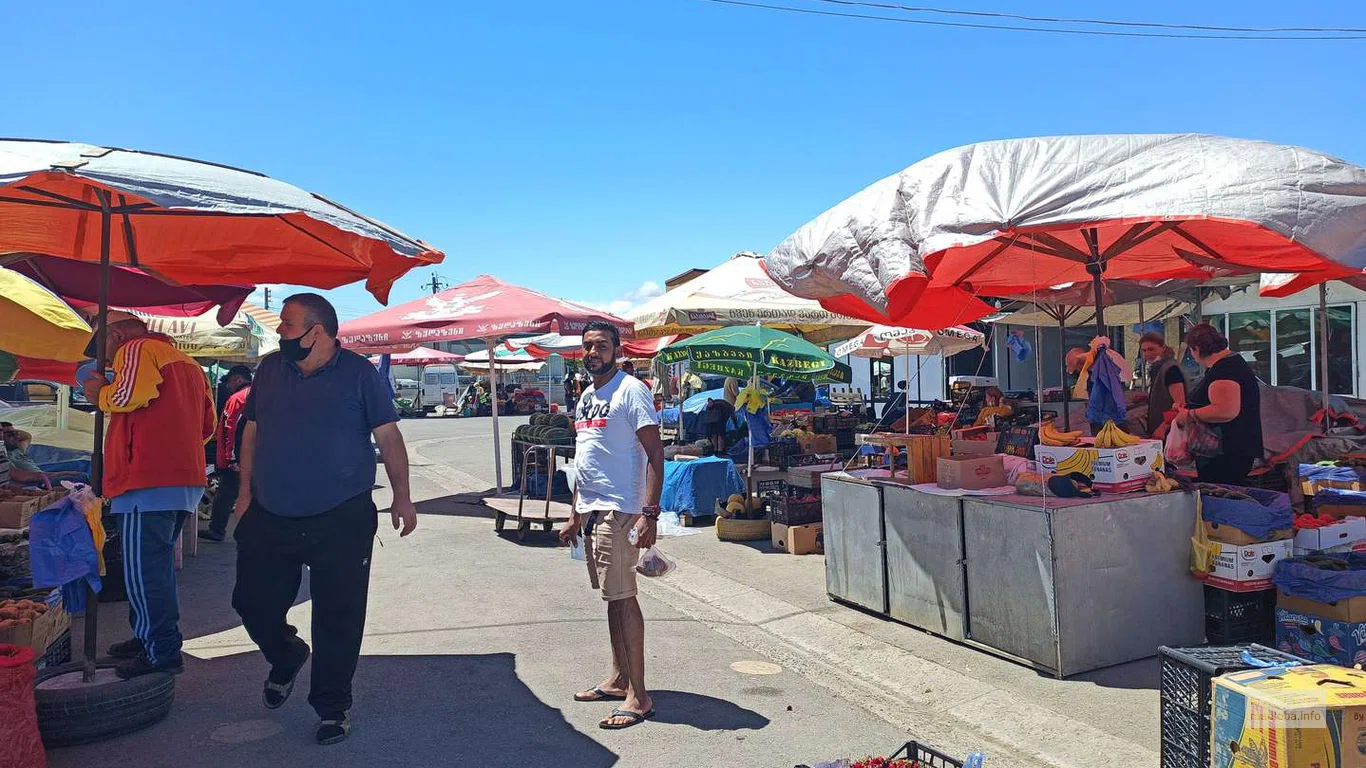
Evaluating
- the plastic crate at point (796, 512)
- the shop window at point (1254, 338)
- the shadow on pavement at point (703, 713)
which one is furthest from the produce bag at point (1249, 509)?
the shop window at point (1254, 338)

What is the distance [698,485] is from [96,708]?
24.6ft

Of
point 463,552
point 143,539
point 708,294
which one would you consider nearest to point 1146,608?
point 143,539

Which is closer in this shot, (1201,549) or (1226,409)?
(1201,549)

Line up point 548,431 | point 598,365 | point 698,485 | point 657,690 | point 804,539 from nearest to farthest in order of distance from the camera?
point 598,365, point 657,690, point 804,539, point 698,485, point 548,431

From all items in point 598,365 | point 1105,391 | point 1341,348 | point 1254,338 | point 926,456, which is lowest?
point 926,456

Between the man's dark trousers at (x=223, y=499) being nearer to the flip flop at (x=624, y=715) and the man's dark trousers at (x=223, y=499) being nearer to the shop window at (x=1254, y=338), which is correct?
the flip flop at (x=624, y=715)

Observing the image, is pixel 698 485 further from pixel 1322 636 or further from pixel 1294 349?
pixel 1294 349

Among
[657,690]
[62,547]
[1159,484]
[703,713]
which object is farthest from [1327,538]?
[62,547]

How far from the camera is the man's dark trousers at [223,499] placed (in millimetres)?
10073

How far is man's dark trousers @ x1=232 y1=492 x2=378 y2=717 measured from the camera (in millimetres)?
4445

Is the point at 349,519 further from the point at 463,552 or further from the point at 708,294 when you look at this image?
the point at 708,294

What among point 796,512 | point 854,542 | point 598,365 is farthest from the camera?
point 796,512

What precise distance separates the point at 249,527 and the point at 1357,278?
8.69 meters

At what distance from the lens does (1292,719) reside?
120 inches
